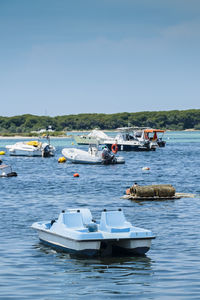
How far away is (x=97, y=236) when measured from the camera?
65.9ft

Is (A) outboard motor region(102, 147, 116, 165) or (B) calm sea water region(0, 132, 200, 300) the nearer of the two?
(B) calm sea water region(0, 132, 200, 300)

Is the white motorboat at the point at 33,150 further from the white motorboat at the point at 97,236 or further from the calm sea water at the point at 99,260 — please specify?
the white motorboat at the point at 97,236

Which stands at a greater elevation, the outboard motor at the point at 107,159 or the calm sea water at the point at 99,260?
the outboard motor at the point at 107,159

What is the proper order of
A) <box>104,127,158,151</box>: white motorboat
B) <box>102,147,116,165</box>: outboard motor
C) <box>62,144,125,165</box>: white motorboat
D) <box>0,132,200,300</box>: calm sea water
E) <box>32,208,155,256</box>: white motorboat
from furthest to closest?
<box>104,127,158,151</box>: white motorboat < <box>62,144,125,165</box>: white motorboat < <box>102,147,116,165</box>: outboard motor < <box>32,208,155,256</box>: white motorboat < <box>0,132,200,300</box>: calm sea water

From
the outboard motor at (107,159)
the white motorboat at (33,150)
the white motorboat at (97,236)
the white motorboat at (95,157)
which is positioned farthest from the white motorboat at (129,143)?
the white motorboat at (97,236)

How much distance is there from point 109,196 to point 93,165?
35.8m

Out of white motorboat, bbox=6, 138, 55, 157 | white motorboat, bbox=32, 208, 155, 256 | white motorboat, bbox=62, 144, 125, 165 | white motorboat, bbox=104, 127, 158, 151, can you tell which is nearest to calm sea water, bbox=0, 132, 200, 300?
white motorboat, bbox=32, 208, 155, 256

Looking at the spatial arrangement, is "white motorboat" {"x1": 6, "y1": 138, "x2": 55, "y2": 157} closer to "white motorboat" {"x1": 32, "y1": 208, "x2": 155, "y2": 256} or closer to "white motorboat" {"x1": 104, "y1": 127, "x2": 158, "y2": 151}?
"white motorboat" {"x1": 104, "y1": 127, "x2": 158, "y2": 151}

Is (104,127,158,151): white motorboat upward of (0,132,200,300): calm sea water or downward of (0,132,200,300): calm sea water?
upward

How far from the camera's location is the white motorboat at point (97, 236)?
20172 millimetres

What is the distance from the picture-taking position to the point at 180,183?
5028cm

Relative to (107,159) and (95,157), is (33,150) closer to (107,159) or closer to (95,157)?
(95,157)

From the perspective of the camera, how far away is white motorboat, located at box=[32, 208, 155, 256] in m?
20.2

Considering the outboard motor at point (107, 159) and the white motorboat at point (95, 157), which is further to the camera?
the white motorboat at point (95, 157)
